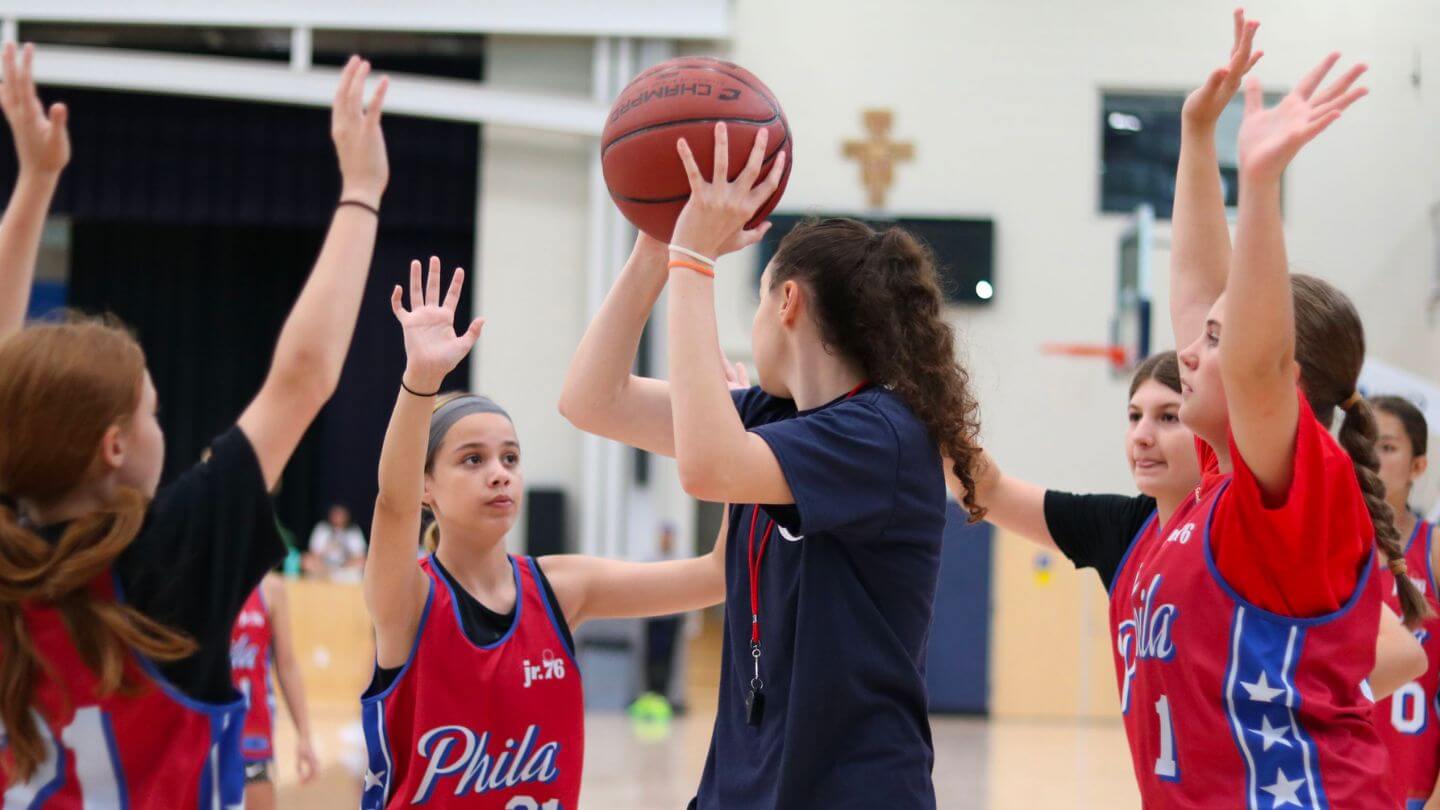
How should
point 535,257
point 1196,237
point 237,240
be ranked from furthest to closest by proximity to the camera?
point 237,240, point 535,257, point 1196,237

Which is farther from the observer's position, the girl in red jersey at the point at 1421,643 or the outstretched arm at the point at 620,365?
the girl in red jersey at the point at 1421,643

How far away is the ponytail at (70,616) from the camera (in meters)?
1.90

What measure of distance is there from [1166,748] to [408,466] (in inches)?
57.1

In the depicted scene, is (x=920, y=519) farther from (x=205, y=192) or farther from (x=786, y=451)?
(x=205, y=192)

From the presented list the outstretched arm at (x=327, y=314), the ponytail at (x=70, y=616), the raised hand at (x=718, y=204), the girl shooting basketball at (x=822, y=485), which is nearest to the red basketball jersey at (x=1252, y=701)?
the girl shooting basketball at (x=822, y=485)

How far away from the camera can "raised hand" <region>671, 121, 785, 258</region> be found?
2.30m

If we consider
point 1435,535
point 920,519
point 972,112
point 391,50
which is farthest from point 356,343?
point 920,519

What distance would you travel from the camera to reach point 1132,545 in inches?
117

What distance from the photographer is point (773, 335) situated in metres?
2.53

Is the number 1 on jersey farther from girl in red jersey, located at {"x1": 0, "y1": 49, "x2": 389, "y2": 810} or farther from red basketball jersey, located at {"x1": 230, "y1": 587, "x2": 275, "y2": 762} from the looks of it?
red basketball jersey, located at {"x1": 230, "y1": 587, "x2": 275, "y2": 762}

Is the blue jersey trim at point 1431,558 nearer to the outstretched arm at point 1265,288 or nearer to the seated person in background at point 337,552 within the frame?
the outstretched arm at point 1265,288

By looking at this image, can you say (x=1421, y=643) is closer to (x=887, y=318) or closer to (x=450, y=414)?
(x=887, y=318)

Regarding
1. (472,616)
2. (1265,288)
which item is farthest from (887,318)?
(472,616)

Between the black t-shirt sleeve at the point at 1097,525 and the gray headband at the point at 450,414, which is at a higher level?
the gray headband at the point at 450,414
